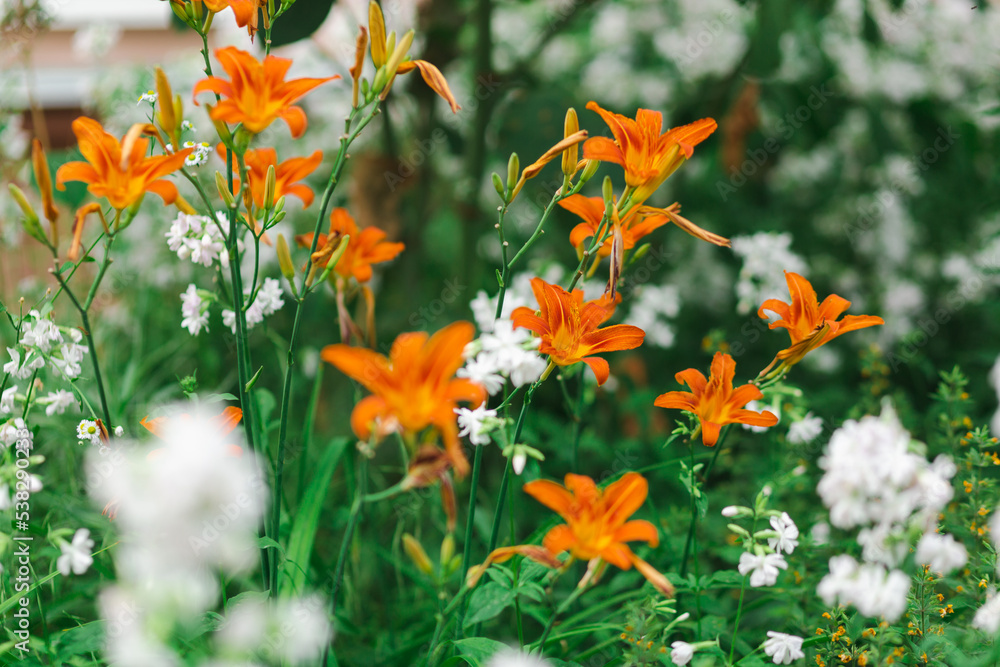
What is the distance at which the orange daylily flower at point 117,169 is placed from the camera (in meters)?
0.64

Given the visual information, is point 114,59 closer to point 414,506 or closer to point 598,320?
point 414,506

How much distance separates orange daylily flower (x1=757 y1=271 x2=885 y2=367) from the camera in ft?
2.34

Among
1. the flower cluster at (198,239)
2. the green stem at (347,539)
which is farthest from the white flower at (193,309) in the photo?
the green stem at (347,539)

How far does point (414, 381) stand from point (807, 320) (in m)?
0.44

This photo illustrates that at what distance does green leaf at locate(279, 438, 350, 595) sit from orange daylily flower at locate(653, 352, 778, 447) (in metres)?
0.46

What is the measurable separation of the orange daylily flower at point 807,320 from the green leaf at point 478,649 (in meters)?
0.42

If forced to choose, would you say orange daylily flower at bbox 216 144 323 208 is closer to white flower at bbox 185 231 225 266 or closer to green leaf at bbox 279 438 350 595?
white flower at bbox 185 231 225 266

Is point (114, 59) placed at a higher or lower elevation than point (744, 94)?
lower

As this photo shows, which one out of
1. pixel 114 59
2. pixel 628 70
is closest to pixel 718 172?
pixel 628 70

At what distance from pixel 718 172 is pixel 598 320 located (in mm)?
1730

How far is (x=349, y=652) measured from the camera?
100cm

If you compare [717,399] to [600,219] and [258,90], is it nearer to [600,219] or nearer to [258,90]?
[600,219]

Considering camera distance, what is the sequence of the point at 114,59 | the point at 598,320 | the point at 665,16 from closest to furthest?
the point at 598,320 → the point at 665,16 → the point at 114,59

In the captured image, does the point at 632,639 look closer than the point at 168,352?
Yes
